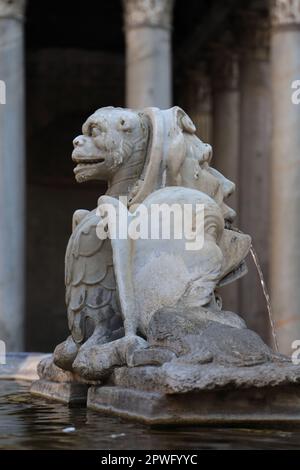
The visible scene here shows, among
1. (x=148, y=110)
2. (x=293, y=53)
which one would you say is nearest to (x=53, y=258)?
(x=293, y=53)

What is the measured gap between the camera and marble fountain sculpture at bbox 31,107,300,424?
5.19m

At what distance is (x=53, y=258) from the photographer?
2447cm

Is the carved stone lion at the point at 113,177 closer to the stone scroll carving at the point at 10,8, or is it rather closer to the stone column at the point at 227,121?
the stone scroll carving at the point at 10,8

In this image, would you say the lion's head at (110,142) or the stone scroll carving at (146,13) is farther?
the stone scroll carving at (146,13)

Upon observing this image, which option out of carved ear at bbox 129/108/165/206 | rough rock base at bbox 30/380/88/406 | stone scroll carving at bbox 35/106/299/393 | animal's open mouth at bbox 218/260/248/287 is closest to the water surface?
stone scroll carving at bbox 35/106/299/393

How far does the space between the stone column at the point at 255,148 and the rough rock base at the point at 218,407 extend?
646 inches

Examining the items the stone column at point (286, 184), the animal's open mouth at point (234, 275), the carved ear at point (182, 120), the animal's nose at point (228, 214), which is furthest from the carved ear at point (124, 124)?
the stone column at point (286, 184)

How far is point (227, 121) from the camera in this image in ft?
72.8

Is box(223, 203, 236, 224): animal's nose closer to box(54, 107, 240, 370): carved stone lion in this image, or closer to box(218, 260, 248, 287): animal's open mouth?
box(54, 107, 240, 370): carved stone lion

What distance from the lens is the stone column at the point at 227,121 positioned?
71.8ft

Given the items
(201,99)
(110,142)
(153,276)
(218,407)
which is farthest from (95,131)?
(201,99)

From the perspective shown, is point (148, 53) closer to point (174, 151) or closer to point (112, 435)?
point (174, 151)
